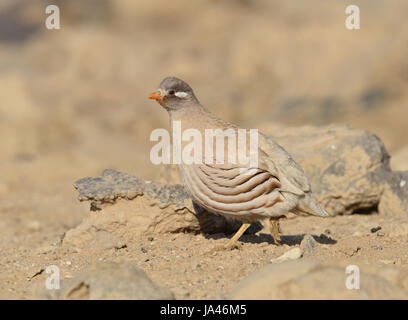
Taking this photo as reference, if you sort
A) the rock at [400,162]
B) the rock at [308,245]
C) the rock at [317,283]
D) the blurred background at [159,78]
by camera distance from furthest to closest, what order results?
the blurred background at [159,78], the rock at [400,162], the rock at [308,245], the rock at [317,283]

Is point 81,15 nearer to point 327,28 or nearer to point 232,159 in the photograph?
point 327,28

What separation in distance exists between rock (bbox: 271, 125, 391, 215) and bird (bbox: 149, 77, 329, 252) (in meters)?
2.51

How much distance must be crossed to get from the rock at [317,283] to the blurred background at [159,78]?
A: 5823 millimetres

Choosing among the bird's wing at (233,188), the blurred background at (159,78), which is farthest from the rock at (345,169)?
the bird's wing at (233,188)

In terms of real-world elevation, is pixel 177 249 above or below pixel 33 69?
below

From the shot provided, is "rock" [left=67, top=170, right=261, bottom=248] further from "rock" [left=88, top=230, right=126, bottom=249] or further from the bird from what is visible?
the bird

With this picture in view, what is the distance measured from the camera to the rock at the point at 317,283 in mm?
4398

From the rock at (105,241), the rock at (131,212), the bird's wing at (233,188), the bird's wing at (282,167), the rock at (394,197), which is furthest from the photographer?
the rock at (394,197)

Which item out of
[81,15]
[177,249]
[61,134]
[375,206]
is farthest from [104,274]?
[81,15]

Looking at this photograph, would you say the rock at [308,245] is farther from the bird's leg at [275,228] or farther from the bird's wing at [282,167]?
the bird's wing at [282,167]

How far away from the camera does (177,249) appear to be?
641cm

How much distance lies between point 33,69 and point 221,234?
21.5 metres

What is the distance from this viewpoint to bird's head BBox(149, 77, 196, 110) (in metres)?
6.29

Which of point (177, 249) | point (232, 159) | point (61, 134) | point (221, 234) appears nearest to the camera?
point (232, 159)
